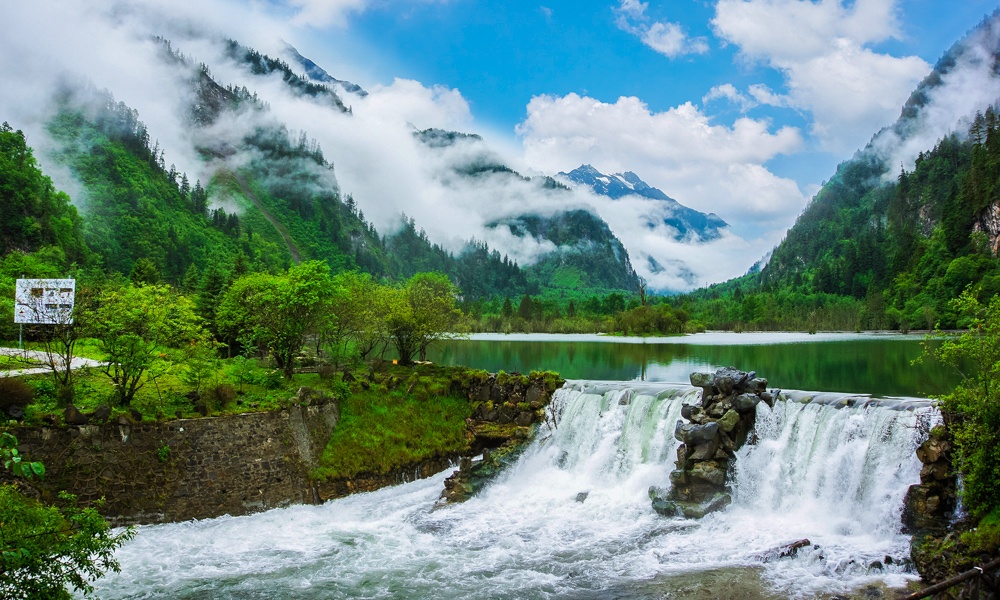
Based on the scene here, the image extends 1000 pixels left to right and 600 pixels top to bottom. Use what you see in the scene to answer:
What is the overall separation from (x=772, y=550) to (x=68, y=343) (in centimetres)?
2806

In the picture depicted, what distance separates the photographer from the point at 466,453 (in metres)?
29.3

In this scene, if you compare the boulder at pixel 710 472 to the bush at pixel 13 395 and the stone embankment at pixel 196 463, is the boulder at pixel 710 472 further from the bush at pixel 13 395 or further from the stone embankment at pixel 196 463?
the bush at pixel 13 395

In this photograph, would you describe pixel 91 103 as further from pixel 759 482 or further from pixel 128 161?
pixel 759 482

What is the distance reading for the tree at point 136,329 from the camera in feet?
78.4

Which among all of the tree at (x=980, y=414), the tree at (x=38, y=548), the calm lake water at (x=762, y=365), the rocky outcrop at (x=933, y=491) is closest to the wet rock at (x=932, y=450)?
the rocky outcrop at (x=933, y=491)

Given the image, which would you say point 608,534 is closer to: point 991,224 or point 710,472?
point 710,472

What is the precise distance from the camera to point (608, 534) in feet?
66.4

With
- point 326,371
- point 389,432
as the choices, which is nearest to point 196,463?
point 389,432

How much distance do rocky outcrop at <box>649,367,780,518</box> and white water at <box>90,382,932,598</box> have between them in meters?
0.49

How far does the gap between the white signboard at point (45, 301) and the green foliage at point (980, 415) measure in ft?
106

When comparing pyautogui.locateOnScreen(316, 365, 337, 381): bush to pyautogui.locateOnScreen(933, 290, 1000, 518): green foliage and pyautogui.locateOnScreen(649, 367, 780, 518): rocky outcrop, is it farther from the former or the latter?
pyautogui.locateOnScreen(933, 290, 1000, 518): green foliage

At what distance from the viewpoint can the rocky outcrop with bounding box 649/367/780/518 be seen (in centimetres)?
2133

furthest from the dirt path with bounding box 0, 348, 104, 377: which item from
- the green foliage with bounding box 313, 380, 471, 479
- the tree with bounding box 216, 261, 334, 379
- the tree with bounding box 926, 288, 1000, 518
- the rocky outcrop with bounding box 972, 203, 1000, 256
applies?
the rocky outcrop with bounding box 972, 203, 1000, 256

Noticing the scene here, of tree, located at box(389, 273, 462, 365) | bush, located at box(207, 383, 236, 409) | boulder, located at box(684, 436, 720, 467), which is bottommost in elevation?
boulder, located at box(684, 436, 720, 467)
